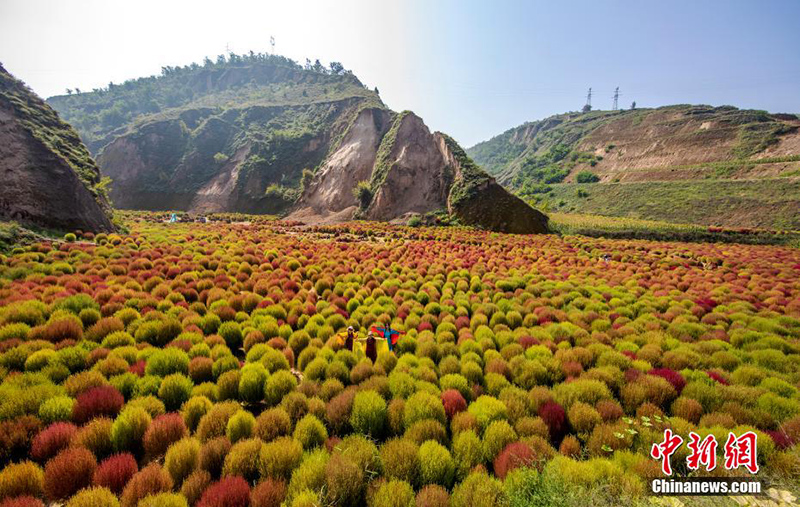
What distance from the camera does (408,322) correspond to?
29.3 ft

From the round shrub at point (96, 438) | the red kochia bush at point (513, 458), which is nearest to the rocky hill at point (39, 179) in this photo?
the round shrub at point (96, 438)

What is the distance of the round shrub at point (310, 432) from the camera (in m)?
4.27

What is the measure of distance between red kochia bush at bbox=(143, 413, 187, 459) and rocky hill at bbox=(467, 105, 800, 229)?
2609 inches

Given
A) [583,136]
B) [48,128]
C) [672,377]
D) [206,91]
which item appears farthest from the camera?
[206,91]

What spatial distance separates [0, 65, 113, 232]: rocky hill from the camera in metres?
18.1

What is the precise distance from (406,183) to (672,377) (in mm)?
43147

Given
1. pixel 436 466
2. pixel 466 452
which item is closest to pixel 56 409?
pixel 436 466

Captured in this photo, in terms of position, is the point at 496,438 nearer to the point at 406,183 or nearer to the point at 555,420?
the point at 555,420

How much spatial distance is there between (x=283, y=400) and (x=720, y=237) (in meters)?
45.3

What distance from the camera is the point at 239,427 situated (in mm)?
4293

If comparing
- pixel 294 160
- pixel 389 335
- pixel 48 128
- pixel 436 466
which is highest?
pixel 294 160

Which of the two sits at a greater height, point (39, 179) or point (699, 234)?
point (39, 179)

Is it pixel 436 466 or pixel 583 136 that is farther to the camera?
pixel 583 136

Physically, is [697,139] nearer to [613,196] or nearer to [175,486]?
[613,196]
